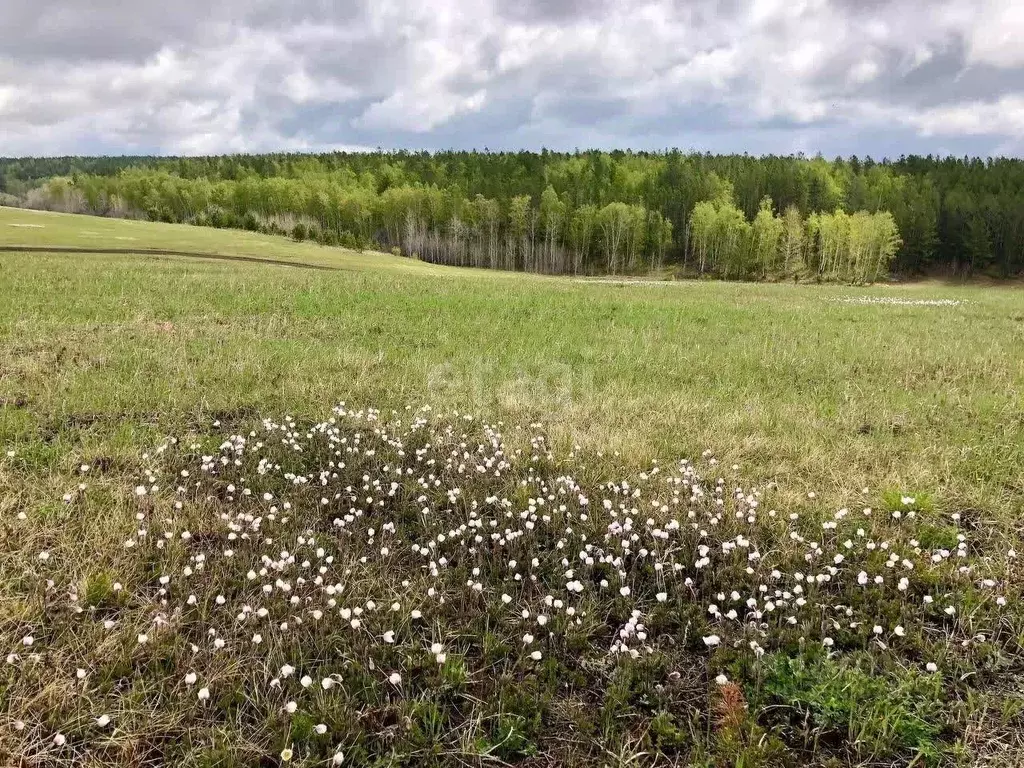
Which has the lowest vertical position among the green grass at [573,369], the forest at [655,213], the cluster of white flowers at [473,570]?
the cluster of white flowers at [473,570]

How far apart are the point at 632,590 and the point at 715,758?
1.87 m

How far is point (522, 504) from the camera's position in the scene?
23.6ft

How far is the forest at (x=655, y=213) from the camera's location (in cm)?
9056

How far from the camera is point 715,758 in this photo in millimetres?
4027

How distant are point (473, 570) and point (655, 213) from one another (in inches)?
3941

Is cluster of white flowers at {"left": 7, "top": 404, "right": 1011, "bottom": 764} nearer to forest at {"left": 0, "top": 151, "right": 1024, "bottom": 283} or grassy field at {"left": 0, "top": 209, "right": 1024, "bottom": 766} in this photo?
grassy field at {"left": 0, "top": 209, "right": 1024, "bottom": 766}

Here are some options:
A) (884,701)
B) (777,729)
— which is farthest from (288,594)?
(884,701)

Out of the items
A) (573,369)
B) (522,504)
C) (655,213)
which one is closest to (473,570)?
(522,504)

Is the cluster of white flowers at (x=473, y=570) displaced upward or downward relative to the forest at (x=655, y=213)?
downward

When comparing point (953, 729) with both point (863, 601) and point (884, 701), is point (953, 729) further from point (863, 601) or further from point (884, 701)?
point (863, 601)

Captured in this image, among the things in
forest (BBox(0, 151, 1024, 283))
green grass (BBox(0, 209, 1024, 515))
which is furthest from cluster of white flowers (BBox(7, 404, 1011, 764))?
forest (BBox(0, 151, 1024, 283))

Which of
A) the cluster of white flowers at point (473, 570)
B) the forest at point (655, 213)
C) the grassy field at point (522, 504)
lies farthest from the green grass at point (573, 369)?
the forest at point (655, 213)

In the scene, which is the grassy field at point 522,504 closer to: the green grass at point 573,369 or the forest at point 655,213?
the green grass at point 573,369

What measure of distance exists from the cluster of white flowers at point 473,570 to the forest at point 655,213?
69.4 metres
